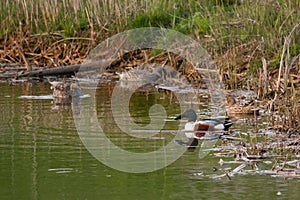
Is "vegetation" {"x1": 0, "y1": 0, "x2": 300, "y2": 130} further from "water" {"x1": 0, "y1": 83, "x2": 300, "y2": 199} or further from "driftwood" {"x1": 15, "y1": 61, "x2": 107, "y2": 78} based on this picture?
"water" {"x1": 0, "y1": 83, "x2": 300, "y2": 199}

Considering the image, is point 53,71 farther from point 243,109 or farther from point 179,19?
point 243,109

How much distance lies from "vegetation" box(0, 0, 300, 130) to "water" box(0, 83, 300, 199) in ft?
8.91

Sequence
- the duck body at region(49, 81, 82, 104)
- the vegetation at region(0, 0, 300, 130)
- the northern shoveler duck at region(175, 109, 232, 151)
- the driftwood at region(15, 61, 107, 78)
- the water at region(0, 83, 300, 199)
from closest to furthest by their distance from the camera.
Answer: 1. the water at region(0, 83, 300, 199)
2. the northern shoveler duck at region(175, 109, 232, 151)
3. the duck body at region(49, 81, 82, 104)
4. the vegetation at region(0, 0, 300, 130)
5. the driftwood at region(15, 61, 107, 78)

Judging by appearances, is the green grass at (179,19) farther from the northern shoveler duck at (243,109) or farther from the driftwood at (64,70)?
the northern shoveler duck at (243,109)

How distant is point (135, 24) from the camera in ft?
41.4

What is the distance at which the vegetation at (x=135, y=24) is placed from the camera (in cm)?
1115

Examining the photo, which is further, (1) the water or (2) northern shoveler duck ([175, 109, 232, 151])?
(2) northern shoveler duck ([175, 109, 232, 151])

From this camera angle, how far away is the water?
599cm

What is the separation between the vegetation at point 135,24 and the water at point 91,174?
2716mm

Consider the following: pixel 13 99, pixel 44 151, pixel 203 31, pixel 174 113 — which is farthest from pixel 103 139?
pixel 203 31

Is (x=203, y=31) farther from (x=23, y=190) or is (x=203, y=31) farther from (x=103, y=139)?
(x=23, y=190)

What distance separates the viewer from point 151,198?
5.89 metres

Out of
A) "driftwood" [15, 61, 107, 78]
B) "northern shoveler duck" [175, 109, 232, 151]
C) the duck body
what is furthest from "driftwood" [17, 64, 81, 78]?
"northern shoveler duck" [175, 109, 232, 151]

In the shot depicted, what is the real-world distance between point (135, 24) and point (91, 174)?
20.6 feet
